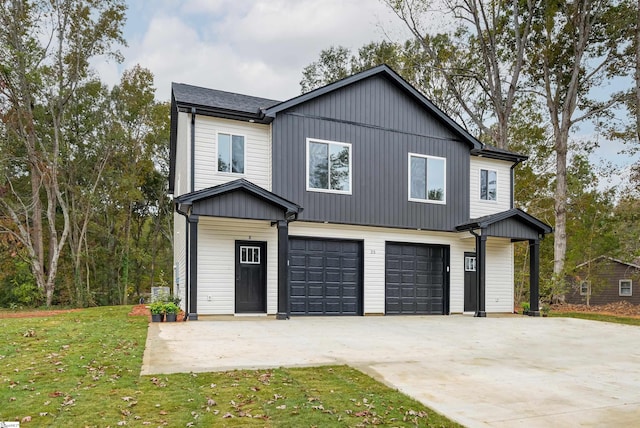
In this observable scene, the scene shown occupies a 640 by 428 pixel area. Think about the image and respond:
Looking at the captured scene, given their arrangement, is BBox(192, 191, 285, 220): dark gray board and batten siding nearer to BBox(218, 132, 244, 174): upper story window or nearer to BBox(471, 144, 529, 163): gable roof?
BBox(218, 132, 244, 174): upper story window

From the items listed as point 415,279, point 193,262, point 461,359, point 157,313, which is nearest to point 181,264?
point 193,262

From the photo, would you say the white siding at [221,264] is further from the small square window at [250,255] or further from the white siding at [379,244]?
the white siding at [379,244]

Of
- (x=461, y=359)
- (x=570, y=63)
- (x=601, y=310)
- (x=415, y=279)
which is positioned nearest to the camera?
(x=461, y=359)

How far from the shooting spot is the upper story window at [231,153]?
41.3 ft

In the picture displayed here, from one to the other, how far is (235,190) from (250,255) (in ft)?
6.86

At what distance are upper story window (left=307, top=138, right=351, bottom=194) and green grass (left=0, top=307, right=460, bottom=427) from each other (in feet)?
25.1

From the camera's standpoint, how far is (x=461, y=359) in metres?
7.12

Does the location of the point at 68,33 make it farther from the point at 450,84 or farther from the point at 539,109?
the point at 539,109

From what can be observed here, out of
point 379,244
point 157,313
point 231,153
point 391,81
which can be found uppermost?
point 391,81

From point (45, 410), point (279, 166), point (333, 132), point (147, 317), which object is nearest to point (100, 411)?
point (45, 410)

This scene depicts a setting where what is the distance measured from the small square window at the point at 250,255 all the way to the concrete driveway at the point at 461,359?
166 centimetres

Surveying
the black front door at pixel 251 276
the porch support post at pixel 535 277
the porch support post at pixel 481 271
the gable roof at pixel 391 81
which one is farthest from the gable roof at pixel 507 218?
the black front door at pixel 251 276

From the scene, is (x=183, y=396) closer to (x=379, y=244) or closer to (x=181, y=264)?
(x=181, y=264)

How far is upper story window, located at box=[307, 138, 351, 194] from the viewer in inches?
527
